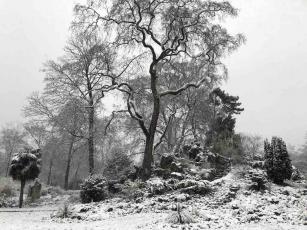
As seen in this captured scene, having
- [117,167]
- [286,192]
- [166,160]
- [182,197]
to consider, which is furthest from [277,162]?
[117,167]

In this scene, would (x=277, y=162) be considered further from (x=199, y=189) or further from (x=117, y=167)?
(x=117, y=167)

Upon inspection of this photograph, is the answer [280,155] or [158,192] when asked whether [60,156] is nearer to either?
[158,192]

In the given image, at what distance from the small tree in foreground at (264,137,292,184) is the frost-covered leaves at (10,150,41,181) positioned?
13222 millimetres

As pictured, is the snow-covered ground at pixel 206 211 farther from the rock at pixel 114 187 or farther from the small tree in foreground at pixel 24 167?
Answer: the small tree in foreground at pixel 24 167

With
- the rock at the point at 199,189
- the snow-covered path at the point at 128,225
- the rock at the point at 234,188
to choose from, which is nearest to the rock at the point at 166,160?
the rock at the point at 199,189

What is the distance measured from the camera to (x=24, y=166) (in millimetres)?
19266

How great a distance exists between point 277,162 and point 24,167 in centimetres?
1399

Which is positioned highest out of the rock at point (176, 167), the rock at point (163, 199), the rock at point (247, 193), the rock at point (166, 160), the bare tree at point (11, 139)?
the bare tree at point (11, 139)

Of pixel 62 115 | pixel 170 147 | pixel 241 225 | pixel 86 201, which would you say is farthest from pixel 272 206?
pixel 170 147

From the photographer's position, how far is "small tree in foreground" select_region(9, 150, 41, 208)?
1912cm

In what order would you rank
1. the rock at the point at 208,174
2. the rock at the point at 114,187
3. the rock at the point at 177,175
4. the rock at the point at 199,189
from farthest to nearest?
the rock at the point at 114,187 < the rock at the point at 208,174 < the rock at the point at 177,175 < the rock at the point at 199,189

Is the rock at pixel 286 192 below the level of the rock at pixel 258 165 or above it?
below

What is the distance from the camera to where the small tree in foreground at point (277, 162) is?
47.0 feet

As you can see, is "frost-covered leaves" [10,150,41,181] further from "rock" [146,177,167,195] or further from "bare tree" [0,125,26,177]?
"bare tree" [0,125,26,177]
